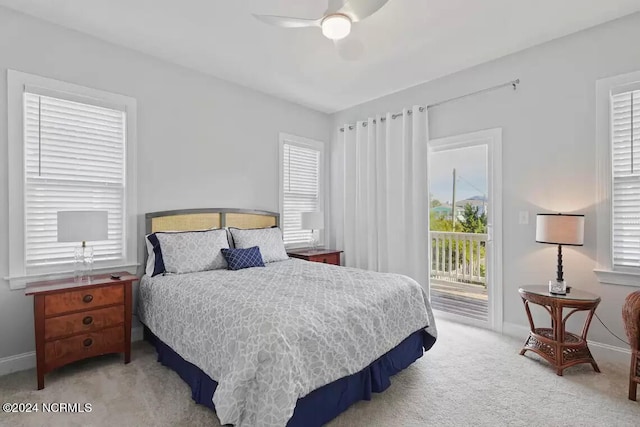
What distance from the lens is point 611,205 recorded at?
2.80 meters

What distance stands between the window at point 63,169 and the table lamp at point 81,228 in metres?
0.21


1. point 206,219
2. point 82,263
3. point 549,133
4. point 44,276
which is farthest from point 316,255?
point 549,133

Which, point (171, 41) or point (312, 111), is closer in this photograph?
point (171, 41)

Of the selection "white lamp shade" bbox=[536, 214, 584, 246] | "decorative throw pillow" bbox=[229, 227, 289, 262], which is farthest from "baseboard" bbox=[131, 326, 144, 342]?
"white lamp shade" bbox=[536, 214, 584, 246]

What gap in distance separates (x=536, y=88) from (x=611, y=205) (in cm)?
129

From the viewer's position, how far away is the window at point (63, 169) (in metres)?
2.64

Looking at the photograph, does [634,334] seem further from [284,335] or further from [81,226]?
[81,226]

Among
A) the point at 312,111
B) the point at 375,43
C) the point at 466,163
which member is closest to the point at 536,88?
the point at 466,163

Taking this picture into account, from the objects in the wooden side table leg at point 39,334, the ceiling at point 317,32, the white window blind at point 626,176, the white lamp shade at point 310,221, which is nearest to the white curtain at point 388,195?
the white lamp shade at point 310,221

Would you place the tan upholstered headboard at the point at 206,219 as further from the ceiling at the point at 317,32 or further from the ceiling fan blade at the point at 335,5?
the ceiling fan blade at the point at 335,5

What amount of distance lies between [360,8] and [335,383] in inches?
92.3

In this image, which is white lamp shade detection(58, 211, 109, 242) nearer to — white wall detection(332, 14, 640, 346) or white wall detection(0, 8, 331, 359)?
white wall detection(0, 8, 331, 359)

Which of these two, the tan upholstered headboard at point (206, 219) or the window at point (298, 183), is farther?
the window at point (298, 183)

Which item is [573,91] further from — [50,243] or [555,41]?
[50,243]
